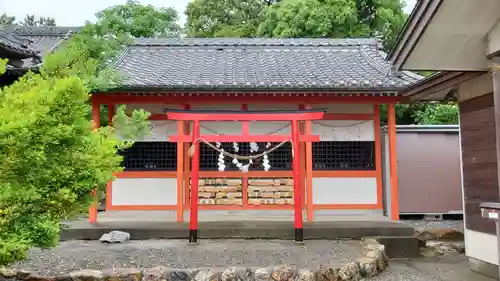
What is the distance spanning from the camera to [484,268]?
707cm

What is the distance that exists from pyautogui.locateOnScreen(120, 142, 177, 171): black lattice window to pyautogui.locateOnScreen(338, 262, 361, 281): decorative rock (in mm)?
5091

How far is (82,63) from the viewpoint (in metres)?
4.80

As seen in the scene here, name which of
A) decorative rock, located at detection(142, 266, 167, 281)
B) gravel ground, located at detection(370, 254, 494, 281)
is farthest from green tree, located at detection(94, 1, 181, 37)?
gravel ground, located at detection(370, 254, 494, 281)

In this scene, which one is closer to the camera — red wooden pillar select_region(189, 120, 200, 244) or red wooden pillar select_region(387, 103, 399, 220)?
red wooden pillar select_region(189, 120, 200, 244)

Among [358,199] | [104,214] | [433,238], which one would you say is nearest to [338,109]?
[358,199]

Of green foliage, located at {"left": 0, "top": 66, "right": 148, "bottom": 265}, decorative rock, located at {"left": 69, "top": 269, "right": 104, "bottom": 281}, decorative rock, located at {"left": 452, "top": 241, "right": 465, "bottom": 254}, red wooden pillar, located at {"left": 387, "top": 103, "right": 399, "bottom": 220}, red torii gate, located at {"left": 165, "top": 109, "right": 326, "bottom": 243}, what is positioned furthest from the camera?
red wooden pillar, located at {"left": 387, "top": 103, "right": 399, "bottom": 220}

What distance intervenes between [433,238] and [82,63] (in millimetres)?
8480

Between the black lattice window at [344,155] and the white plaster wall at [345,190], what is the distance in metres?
0.33

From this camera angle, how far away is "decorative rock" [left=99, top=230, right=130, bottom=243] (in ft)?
28.6

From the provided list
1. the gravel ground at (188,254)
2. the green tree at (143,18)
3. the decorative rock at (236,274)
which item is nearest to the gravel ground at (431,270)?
the gravel ground at (188,254)

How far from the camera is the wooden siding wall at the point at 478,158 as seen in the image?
6523 millimetres

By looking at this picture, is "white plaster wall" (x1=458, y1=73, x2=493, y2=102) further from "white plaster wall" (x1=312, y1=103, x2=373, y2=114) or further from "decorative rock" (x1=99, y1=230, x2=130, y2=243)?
"decorative rock" (x1=99, y1=230, x2=130, y2=243)

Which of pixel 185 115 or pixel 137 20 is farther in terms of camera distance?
pixel 137 20

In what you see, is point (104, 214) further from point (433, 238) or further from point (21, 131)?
point (433, 238)
